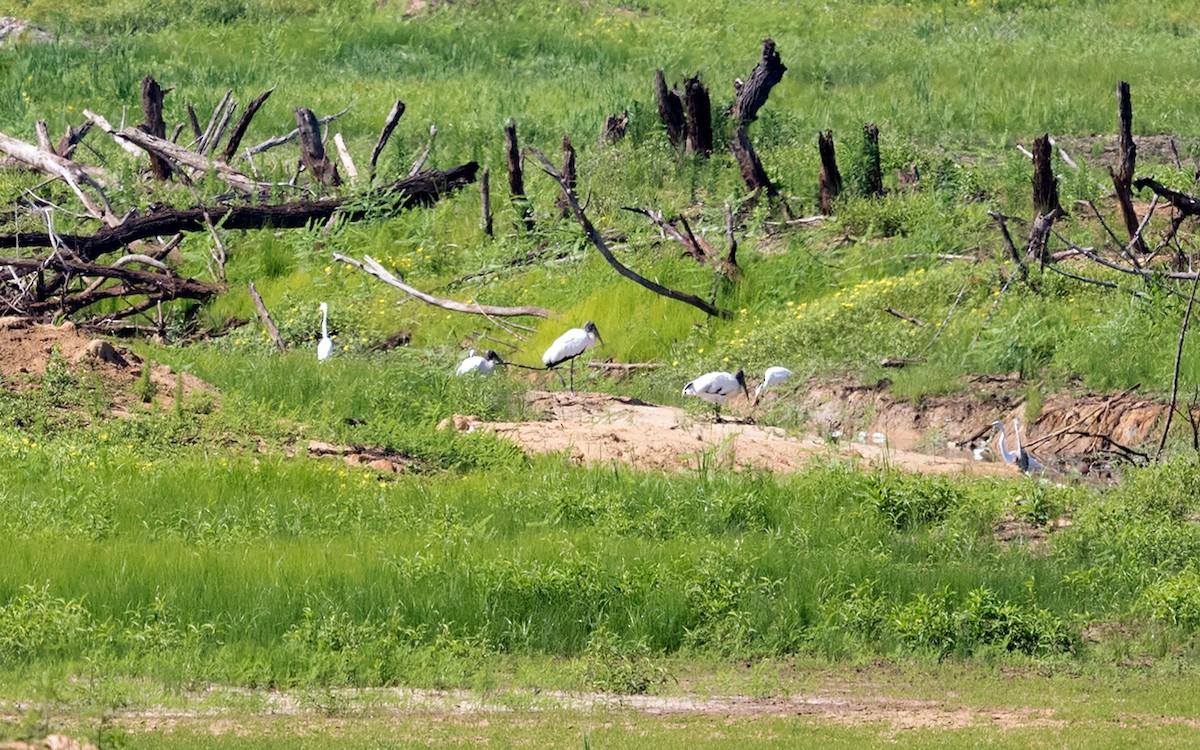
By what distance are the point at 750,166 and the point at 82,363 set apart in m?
8.27

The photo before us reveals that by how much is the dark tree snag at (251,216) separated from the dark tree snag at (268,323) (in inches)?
52.7

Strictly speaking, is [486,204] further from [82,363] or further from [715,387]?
[82,363]

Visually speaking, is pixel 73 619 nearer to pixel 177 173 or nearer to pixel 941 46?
pixel 177 173

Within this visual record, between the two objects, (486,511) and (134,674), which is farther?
(486,511)

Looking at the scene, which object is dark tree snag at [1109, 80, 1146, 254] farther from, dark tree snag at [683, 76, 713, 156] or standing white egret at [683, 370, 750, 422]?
dark tree snag at [683, 76, 713, 156]

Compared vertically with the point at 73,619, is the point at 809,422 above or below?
below

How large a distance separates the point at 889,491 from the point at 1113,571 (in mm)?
1684

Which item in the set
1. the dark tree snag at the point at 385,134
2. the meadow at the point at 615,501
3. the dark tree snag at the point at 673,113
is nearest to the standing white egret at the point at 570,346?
the meadow at the point at 615,501

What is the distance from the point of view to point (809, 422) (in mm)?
15602

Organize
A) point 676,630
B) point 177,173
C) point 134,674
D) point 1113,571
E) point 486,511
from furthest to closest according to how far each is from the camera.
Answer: point 177,173, point 486,511, point 1113,571, point 676,630, point 134,674

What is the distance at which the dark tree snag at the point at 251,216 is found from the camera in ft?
61.9

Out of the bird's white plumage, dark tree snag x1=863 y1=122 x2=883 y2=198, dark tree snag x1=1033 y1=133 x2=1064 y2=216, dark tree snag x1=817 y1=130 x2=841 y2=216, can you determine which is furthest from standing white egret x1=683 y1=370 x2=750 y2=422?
dark tree snag x1=863 y1=122 x2=883 y2=198

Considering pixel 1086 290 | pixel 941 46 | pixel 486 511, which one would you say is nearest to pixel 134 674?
pixel 486 511

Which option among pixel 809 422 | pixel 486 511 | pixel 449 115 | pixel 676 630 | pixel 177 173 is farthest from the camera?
pixel 449 115
